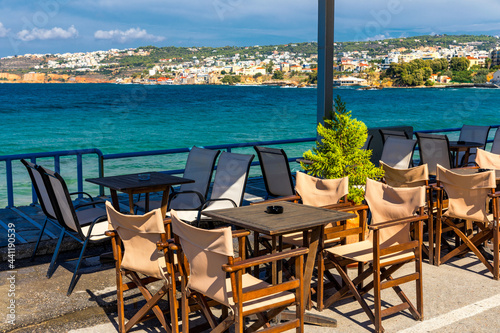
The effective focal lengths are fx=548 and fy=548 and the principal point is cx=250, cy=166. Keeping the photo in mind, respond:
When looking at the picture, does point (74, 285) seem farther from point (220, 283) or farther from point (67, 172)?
point (67, 172)

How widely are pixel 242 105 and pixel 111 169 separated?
35706 mm

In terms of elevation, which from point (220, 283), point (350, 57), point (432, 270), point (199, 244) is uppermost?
point (350, 57)

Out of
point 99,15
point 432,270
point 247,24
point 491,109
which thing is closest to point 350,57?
point 247,24

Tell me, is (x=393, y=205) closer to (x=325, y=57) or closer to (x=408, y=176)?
(x=408, y=176)

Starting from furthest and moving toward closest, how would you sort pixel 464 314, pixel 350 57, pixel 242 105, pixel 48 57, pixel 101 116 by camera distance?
pixel 242 105 → pixel 101 116 → pixel 48 57 → pixel 350 57 → pixel 464 314

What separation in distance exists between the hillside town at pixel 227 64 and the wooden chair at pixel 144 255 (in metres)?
36.9

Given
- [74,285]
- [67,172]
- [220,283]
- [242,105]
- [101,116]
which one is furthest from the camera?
[242,105]

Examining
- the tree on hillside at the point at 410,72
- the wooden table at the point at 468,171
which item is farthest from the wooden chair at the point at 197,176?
the tree on hillside at the point at 410,72

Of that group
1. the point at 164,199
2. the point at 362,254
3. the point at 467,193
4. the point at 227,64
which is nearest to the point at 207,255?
the point at 362,254

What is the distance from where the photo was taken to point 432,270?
457 cm

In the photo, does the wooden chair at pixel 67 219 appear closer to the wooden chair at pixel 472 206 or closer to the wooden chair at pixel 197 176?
the wooden chair at pixel 197 176

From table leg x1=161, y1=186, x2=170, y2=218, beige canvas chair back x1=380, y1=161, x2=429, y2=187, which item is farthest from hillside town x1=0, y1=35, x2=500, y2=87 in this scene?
table leg x1=161, y1=186, x2=170, y2=218

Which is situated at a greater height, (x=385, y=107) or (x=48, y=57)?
(x=48, y=57)

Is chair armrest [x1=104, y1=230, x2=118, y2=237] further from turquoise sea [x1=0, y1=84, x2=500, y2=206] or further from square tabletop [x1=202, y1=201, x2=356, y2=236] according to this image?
turquoise sea [x1=0, y1=84, x2=500, y2=206]
